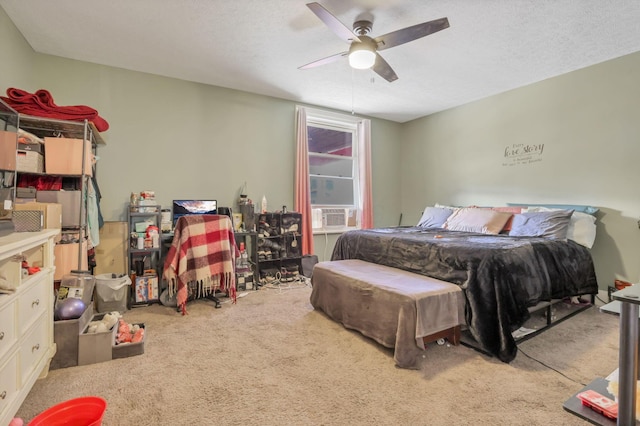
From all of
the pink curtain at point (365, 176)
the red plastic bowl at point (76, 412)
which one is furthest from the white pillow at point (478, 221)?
the red plastic bowl at point (76, 412)

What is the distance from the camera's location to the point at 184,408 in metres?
1.53

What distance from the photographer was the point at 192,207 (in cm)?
367

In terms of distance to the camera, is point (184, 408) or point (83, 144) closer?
point (184, 408)

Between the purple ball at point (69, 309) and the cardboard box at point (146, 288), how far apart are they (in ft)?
3.34

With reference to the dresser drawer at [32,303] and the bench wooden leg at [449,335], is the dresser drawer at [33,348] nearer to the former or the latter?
the dresser drawer at [32,303]

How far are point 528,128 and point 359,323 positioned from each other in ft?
11.1

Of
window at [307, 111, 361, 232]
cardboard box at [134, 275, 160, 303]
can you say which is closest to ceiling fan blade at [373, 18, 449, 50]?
window at [307, 111, 361, 232]

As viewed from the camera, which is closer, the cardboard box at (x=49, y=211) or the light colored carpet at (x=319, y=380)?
the light colored carpet at (x=319, y=380)

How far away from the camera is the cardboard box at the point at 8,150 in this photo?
75.0 inches

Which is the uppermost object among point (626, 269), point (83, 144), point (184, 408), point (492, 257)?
point (83, 144)

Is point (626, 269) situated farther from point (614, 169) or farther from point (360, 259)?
point (360, 259)

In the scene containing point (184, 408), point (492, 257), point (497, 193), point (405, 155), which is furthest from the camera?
Answer: point (405, 155)

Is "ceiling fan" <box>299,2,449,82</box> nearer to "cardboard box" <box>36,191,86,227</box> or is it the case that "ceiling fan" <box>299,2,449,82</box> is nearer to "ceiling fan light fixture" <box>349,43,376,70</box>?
"ceiling fan light fixture" <box>349,43,376,70</box>

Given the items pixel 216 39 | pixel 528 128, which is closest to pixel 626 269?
pixel 528 128
